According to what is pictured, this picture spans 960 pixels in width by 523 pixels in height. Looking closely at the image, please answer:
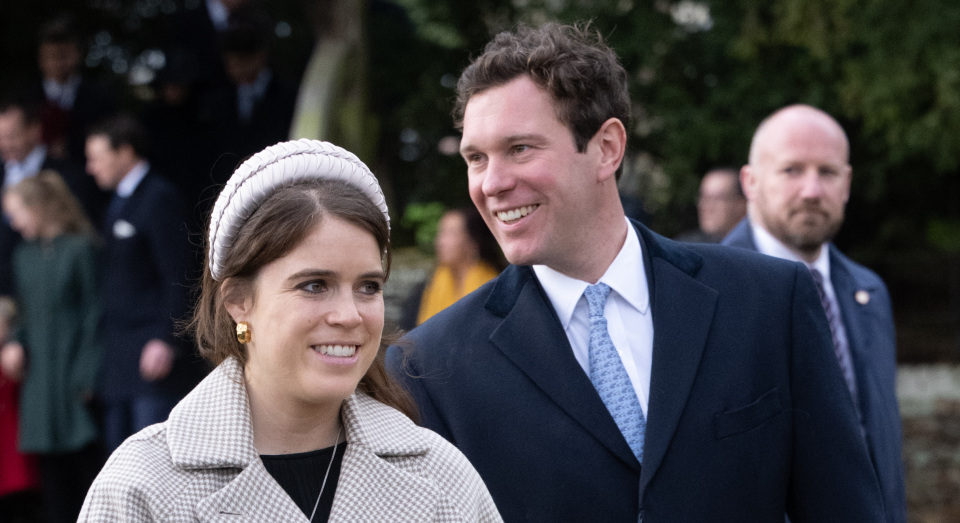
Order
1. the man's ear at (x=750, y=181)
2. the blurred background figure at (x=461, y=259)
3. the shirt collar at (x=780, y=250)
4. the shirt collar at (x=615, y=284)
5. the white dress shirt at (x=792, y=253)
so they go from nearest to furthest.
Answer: the shirt collar at (x=615, y=284), the white dress shirt at (x=792, y=253), the shirt collar at (x=780, y=250), the man's ear at (x=750, y=181), the blurred background figure at (x=461, y=259)

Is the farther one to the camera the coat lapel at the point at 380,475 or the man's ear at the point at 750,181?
the man's ear at the point at 750,181

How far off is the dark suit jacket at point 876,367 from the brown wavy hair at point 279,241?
1.85 meters

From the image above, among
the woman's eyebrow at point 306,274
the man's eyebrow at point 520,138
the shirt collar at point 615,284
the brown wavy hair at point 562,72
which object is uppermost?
the brown wavy hair at point 562,72

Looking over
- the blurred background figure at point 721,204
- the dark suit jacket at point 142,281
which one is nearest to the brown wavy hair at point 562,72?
the dark suit jacket at point 142,281

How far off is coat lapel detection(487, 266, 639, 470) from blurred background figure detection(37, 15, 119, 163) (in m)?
5.40

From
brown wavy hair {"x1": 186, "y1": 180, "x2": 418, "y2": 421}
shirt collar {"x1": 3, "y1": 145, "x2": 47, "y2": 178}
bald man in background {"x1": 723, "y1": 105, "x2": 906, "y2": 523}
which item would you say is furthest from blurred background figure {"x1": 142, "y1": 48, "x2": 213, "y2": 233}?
brown wavy hair {"x1": 186, "y1": 180, "x2": 418, "y2": 421}

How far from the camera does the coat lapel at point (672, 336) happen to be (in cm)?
239

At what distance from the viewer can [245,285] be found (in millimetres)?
2221

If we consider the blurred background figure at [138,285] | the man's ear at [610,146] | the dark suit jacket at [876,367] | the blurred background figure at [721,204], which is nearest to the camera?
the man's ear at [610,146]

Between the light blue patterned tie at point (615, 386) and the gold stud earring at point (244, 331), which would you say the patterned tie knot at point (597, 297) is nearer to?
the light blue patterned tie at point (615, 386)

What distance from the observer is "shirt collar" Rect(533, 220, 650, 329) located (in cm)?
261

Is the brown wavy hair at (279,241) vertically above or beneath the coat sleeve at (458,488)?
above

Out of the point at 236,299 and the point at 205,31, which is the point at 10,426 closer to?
the point at 205,31

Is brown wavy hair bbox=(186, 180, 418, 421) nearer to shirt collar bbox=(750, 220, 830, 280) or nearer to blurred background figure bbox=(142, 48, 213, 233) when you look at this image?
shirt collar bbox=(750, 220, 830, 280)
